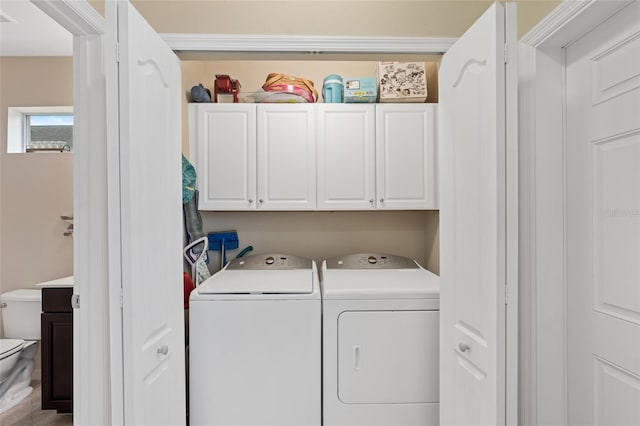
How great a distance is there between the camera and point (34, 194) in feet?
9.12

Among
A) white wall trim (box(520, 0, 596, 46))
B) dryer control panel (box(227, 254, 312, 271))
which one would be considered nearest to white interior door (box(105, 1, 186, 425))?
dryer control panel (box(227, 254, 312, 271))

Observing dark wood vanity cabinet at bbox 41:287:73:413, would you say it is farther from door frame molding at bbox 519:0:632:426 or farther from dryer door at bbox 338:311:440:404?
door frame molding at bbox 519:0:632:426

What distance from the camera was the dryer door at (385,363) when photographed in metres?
1.88

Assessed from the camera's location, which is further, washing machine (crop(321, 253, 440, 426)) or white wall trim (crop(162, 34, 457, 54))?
washing machine (crop(321, 253, 440, 426))

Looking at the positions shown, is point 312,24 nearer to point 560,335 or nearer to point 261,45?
point 261,45

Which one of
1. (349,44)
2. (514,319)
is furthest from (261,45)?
(514,319)

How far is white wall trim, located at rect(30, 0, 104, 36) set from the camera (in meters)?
1.11

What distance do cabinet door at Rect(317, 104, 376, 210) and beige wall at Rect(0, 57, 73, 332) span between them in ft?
6.43

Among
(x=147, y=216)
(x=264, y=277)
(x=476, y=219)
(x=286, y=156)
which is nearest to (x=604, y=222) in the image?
(x=476, y=219)

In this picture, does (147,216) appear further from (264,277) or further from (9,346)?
(9,346)

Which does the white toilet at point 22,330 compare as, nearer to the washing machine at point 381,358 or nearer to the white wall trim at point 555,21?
the washing machine at point 381,358

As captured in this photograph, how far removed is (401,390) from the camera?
1.88 metres

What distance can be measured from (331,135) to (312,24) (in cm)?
92

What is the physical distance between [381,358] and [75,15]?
6.31ft
